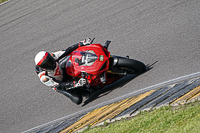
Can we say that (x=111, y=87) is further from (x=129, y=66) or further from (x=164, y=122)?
(x=164, y=122)

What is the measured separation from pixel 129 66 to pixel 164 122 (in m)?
2.32

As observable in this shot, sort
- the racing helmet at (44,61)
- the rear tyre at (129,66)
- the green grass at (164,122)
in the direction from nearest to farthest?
1. the green grass at (164,122)
2. the racing helmet at (44,61)
3. the rear tyre at (129,66)

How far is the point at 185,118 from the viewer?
16.9 ft

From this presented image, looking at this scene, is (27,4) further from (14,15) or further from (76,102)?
(76,102)

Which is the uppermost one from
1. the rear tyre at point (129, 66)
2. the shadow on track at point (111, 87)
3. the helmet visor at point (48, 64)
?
the helmet visor at point (48, 64)

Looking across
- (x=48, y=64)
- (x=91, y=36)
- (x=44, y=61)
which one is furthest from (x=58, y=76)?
(x=91, y=36)

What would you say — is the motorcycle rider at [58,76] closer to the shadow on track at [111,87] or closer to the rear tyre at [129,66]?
the shadow on track at [111,87]

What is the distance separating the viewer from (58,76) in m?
7.64

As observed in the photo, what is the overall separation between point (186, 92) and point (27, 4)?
9.58 m

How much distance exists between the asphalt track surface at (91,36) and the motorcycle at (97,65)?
1.33ft

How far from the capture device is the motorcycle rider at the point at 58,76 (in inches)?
282

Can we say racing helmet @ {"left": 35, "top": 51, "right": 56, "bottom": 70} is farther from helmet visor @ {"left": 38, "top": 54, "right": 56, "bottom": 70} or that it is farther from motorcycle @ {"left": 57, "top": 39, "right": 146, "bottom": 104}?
motorcycle @ {"left": 57, "top": 39, "right": 146, "bottom": 104}

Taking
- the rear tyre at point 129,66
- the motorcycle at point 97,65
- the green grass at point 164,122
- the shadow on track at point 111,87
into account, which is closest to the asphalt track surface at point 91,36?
the shadow on track at point 111,87

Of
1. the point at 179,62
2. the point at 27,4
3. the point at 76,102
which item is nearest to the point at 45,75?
the point at 76,102
